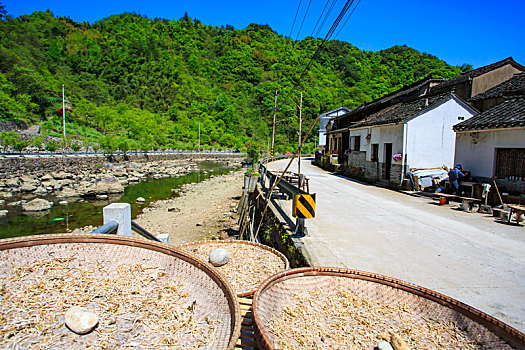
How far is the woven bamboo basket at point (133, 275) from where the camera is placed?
1.78 metres

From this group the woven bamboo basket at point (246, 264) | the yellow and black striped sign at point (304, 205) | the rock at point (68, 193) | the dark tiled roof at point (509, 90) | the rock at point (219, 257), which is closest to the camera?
the woven bamboo basket at point (246, 264)

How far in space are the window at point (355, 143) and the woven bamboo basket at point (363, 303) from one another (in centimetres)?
1860

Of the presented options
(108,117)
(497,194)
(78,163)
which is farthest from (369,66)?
(497,194)

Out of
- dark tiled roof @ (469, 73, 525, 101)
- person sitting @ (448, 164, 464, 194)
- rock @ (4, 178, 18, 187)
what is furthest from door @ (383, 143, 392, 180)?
rock @ (4, 178, 18, 187)

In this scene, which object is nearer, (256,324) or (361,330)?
(256,324)

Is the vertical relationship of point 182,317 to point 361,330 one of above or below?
above

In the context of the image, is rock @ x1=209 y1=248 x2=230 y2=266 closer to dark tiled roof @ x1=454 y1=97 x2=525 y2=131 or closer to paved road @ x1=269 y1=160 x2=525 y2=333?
paved road @ x1=269 y1=160 x2=525 y2=333

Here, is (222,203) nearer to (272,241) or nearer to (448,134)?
(272,241)

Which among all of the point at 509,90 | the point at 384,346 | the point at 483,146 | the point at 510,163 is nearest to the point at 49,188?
the point at 384,346

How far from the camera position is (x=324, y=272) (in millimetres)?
2734

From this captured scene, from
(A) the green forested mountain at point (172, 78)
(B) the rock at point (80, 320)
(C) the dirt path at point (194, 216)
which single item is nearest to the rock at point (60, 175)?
(C) the dirt path at point (194, 216)

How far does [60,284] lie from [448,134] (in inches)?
639

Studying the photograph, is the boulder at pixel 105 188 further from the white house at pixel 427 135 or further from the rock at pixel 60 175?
the white house at pixel 427 135

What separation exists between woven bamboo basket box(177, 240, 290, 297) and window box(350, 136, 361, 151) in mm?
17380
